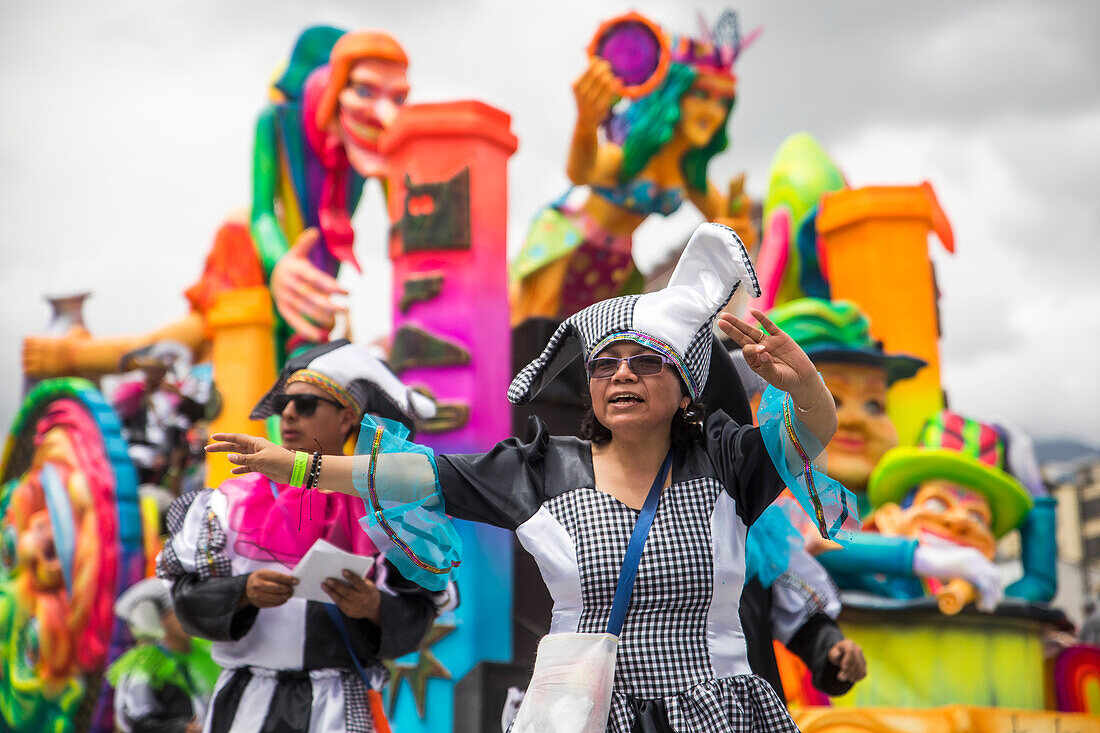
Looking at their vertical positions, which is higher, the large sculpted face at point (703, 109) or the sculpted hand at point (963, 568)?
the large sculpted face at point (703, 109)

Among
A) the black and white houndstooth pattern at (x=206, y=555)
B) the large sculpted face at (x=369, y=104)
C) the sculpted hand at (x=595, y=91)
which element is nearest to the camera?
the black and white houndstooth pattern at (x=206, y=555)

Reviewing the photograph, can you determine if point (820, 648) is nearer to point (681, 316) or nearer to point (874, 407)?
point (681, 316)

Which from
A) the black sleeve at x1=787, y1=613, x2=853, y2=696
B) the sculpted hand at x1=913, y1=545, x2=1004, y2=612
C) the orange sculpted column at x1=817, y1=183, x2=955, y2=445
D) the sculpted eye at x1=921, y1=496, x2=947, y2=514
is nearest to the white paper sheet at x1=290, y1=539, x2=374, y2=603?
the black sleeve at x1=787, y1=613, x2=853, y2=696

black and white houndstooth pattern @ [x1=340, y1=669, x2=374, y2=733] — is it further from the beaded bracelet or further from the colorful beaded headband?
the beaded bracelet

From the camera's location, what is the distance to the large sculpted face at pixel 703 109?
7.28 m

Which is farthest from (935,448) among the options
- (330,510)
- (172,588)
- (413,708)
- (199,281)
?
(199,281)

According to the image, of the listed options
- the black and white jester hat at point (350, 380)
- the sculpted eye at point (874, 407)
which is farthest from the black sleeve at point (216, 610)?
the sculpted eye at point (874, 407)

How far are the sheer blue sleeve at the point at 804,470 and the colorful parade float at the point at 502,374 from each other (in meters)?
2.43

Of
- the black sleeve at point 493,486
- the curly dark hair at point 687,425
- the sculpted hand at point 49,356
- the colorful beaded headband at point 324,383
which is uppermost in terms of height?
the sculpted hand at point 49,356

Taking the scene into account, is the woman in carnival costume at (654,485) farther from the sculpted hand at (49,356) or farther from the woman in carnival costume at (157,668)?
the sculpted hand at (49,356)

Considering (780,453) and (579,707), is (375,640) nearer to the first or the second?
(579,707)

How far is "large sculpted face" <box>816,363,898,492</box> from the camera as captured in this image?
19.5 feet

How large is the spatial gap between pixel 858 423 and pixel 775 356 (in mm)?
4144

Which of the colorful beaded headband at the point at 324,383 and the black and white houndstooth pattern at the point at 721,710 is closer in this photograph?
the black and white houndstooth pattern at the point at 721,710
